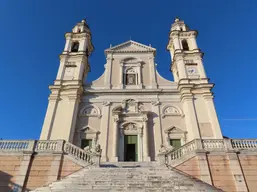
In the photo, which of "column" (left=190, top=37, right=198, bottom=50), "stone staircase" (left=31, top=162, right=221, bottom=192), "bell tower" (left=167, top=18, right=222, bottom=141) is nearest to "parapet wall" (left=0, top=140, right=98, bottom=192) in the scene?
"stone staircase" (left=31, top=162, right=221, bottom=192)

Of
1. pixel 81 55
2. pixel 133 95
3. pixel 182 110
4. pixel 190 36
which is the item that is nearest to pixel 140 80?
pixel 133 95

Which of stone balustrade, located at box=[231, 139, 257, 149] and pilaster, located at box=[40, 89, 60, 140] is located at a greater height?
pilaster, located at box=[40, 89, 60, 140]

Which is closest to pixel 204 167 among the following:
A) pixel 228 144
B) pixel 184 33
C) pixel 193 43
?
pixel 228 144

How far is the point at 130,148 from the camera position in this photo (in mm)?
18219

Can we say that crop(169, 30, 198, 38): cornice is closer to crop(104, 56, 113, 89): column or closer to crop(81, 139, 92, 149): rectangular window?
crop(104, 56, 113, 89): column

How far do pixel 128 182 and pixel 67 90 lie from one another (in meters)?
13.2

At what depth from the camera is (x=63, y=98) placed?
2034 cm

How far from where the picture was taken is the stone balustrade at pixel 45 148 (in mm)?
13648

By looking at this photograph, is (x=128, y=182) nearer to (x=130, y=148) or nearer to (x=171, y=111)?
(x=130, y=148)

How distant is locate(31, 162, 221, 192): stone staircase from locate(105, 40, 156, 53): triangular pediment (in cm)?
1653

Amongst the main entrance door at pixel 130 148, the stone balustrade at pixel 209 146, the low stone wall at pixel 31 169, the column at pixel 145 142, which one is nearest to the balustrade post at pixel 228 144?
the stone balustrade at pixel 209 146

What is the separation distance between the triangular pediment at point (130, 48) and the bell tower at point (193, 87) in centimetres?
359

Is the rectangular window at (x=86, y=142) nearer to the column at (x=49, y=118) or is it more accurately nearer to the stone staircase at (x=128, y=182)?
the column at (x=49, y=118)

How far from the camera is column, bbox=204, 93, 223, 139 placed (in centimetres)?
1750
